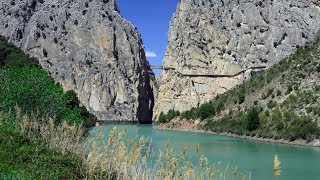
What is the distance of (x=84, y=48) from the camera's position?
14050cm

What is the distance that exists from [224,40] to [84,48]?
4456cm

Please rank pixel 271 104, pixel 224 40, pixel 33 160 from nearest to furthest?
1. pixel 33 160
2. pixel 271 104
3. pixel 224 40

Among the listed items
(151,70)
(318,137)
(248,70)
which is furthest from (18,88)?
(151,70)

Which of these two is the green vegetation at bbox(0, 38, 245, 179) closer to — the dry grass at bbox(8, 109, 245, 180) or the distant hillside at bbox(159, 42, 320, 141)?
the dry grass at bbox(8, 109, 245, 180)

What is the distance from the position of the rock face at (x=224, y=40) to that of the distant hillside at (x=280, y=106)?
2285 cm

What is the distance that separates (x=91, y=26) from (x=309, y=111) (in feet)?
309

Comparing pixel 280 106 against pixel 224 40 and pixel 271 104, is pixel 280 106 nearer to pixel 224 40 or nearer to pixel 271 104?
pixel 271 104

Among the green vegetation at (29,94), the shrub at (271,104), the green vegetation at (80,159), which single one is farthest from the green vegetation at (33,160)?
the shrub at (271,104)

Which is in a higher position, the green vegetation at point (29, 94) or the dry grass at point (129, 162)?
the green vegetation at point (29, 94)

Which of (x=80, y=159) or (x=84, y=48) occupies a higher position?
(x=84, y=48)

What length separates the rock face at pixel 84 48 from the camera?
13612 cm

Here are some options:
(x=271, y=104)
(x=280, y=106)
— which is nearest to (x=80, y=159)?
(x=280, y=106)

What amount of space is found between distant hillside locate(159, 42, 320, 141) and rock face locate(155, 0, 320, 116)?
22845mm

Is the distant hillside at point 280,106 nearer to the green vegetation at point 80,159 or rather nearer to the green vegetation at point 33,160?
the green vegetation at point 80,159
